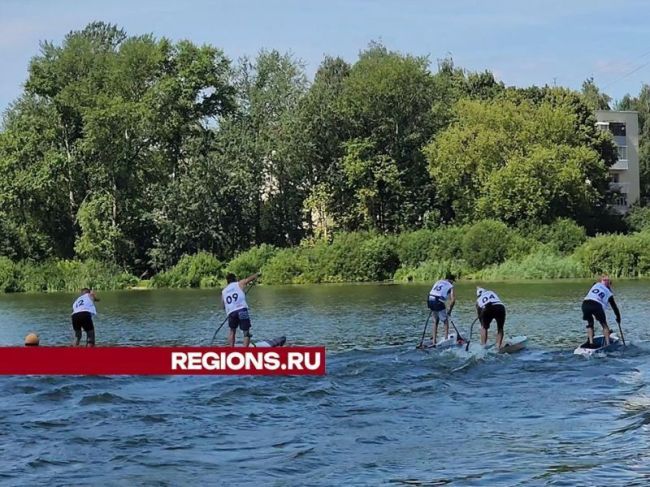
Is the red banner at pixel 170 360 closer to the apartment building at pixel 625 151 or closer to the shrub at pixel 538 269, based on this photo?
the shrub at pixel 538 269

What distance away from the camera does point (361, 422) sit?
17.5 meters

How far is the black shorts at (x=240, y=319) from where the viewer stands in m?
24.3

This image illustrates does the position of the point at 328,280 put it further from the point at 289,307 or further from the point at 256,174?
the point at 289,307

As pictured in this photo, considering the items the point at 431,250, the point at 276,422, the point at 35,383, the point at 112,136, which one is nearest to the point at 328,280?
the point at 431,250

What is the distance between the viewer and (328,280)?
70.8 metres

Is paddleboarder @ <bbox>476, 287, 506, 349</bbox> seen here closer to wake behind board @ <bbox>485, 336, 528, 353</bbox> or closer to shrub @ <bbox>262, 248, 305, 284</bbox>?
wake behind board @ <bbox>485, 336, 528, 353</bbox>

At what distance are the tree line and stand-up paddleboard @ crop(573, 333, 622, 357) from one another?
4683 cm

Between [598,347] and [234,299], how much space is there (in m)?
9.14

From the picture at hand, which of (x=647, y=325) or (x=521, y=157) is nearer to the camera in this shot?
(x=647, y=325)

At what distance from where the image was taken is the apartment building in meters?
99.8

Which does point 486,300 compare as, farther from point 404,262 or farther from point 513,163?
point 513,163

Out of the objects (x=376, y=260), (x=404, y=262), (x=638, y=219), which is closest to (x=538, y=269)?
(x=404, y=262)

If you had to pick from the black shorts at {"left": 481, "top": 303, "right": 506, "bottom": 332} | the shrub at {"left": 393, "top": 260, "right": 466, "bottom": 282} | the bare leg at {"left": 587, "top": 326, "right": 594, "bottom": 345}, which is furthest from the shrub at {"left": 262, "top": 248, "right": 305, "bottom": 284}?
the bare leg at {"left": 587, "top": 326, "right": 594, "bottom": 345}

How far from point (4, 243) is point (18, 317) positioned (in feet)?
115
